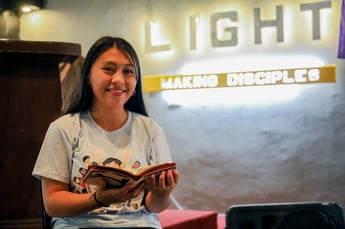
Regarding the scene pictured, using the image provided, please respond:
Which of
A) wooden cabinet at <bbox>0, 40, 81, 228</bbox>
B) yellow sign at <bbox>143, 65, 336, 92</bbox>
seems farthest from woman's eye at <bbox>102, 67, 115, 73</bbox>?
yellow sign at <bbox>143, 65, 336, 92</bbox>

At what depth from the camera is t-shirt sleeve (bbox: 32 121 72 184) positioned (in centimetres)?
145

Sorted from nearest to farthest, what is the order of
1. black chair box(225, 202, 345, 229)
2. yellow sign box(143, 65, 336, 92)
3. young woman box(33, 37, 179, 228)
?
black chair box(225, 202, 345, 229) < young woman box(33, 37, 179, 228) < yellow sign box(143, 65, 336, 92)

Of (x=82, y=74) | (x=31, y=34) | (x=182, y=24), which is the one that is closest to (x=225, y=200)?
(x=182, y=24)

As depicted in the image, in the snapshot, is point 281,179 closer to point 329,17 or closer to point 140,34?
point 329,17

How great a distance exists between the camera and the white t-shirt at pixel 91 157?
1.46 m

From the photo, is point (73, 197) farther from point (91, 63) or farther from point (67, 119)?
point (91, 63)

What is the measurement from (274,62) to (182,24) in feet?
2.89

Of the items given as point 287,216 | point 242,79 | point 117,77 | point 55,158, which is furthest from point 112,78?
point 242,79

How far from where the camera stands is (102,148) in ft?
4.92

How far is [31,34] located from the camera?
5039mm

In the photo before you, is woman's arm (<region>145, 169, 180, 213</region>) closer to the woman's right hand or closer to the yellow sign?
the woman's right hand

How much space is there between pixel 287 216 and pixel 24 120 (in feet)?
3.54

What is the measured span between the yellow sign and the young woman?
2470 millimetres

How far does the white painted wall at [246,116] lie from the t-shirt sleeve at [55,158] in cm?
277
